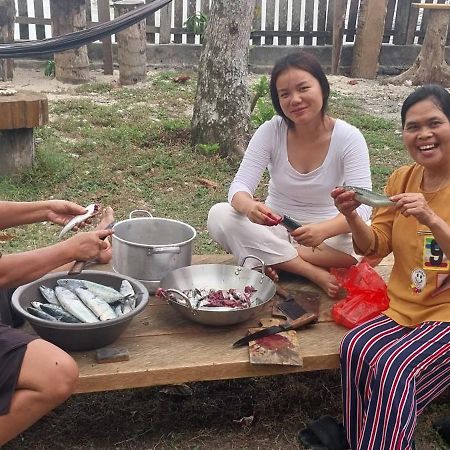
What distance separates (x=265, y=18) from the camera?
11344 mm

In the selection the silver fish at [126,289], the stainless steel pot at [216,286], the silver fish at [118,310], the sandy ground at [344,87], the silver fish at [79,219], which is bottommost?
the stainless steel pot at [216,286]

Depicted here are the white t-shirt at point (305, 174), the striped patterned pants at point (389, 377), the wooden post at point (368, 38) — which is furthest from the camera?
the wooden post at point (368, 38)

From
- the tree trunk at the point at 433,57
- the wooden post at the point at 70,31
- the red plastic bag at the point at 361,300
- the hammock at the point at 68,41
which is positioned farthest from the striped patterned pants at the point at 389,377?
the tree trunk at the point at 433,57

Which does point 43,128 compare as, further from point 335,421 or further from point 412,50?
point 412,50

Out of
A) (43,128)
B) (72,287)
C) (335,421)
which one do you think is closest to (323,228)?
(335,421)

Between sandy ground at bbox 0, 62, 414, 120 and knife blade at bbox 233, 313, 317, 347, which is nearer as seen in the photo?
knife blade at bbox 233, 313, 317, 347

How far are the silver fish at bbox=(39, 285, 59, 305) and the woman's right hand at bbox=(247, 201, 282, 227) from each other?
1.06m

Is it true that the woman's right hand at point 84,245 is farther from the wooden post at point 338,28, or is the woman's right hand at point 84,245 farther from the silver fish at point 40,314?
the wooden post at point 338,28

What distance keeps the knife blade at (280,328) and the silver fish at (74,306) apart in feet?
1.98

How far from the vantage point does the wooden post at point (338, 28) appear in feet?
35.9

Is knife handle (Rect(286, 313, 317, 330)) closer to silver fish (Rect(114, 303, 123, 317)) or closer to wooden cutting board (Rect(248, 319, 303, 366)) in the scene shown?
wooden cutting board (Rect(248, 319, 303, 366))

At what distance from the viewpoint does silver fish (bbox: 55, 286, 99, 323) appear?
8.34 feet

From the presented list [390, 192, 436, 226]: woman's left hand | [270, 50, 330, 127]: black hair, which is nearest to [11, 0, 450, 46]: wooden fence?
[270, 50, 330, 127]: black hair

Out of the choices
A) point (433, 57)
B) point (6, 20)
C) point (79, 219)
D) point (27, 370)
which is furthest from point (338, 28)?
point (27, 370)
